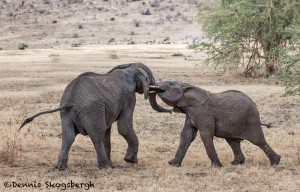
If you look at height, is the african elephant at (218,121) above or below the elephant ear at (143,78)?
below

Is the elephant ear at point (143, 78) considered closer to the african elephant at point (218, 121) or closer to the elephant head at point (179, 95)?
the elephant head at point (179, 95)

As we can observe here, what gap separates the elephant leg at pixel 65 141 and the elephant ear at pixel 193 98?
1792 millimetres

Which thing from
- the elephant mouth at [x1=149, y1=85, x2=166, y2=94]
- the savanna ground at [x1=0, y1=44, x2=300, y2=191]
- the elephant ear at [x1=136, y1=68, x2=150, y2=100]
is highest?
the elephant ear at [x1=136, y1=68, x2=150, y2=100]

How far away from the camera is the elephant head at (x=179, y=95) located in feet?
33.3

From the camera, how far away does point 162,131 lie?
45.6 feet

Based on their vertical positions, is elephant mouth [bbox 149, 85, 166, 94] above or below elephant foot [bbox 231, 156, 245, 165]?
above

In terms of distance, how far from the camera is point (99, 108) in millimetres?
9562

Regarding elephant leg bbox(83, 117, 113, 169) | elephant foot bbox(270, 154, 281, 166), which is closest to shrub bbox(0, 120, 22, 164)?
elephant leg bbox(83, 117, 113, 169)

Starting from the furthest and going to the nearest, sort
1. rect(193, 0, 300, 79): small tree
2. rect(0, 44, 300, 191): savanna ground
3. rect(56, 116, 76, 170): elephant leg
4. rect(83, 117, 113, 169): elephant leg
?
rect(193, 0, 300, 79): small tree < rect(83, 117, 113, 169): elephant leg < rect(56, 116, 76, 170): elephant leg < rect(0, 44, 300, 191): savanna ground

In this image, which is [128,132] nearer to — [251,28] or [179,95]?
[179,95]

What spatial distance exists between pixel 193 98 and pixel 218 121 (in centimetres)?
52

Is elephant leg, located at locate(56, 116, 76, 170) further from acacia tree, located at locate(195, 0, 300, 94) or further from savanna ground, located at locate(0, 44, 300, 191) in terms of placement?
acacia tree, located at locate(195, 0, 300, 94)

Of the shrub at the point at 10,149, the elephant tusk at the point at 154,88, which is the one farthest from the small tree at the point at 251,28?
the shrub at the point at 10,149

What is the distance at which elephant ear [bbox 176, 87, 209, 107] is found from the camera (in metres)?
10.1
